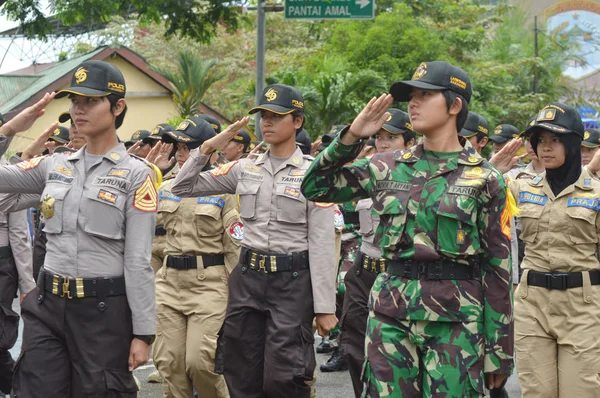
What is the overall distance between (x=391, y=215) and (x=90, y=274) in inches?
65.7

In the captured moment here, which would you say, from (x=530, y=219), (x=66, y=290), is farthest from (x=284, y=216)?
(x=66, y=290)

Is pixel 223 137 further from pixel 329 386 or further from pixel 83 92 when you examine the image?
pixel 329 386

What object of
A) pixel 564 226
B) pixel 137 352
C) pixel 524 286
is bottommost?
pixel 524 286

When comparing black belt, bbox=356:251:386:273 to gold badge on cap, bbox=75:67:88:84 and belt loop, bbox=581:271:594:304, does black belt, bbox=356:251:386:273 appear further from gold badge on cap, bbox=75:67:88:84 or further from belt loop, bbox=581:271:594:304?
gold badge on cap, bbox=75:67:88:84

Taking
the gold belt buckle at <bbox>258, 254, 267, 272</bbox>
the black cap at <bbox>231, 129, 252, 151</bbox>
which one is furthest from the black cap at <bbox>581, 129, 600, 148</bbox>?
the gold belt buckle at <bbox>258, 254, 267, 272</bbox>

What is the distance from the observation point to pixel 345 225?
10445 millimetres

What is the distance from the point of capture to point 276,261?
270 inches

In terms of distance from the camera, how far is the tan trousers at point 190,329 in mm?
7812

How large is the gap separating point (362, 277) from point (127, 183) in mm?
3043

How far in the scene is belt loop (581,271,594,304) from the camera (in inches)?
278

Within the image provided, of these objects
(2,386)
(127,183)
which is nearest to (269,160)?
(127,183)

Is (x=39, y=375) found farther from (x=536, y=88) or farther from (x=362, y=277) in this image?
(x=536, y=88)

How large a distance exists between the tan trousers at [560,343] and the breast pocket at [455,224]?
7.21 ft

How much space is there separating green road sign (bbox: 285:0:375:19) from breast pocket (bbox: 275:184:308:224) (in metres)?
7.66
